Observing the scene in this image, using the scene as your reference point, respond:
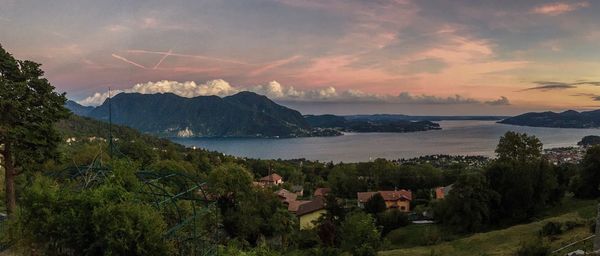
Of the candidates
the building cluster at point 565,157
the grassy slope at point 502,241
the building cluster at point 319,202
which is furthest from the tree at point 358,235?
the building cluster at point 565,157

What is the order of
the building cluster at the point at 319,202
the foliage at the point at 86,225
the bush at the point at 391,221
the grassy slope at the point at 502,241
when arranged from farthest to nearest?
the building cluster at the point at 319,202, the bush at the point at 391,221, the grassy slope at the point at 502,241, the foliage at the point at 86,225

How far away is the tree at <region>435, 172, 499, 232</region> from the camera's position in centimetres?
3238

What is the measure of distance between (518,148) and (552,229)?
19601mm

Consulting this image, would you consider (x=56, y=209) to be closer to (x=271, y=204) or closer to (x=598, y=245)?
(x=598, y=245)

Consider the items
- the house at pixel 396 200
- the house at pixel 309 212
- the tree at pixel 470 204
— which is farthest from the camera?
the house at pixel 396 200

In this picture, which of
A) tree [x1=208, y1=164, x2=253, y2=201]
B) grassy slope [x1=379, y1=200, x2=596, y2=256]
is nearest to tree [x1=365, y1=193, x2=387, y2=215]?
tree [x1=208, y1=164, x2=253, y2=201]

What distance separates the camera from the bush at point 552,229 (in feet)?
70.6

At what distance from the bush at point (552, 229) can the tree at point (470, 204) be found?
10.0 m

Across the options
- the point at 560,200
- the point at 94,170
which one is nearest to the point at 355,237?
the point at 94,170

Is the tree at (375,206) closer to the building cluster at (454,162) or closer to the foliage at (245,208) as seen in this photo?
the foliage at (245,208)

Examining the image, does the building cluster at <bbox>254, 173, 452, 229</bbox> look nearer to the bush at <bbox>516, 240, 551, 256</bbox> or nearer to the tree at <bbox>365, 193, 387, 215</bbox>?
the tree at <bbox>365, 193, 387, 215</bbox>

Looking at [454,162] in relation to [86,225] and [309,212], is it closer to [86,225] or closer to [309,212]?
[309,212]

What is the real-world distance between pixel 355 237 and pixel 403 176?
4387 centimetres

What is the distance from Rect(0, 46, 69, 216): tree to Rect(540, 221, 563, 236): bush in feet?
74.6
